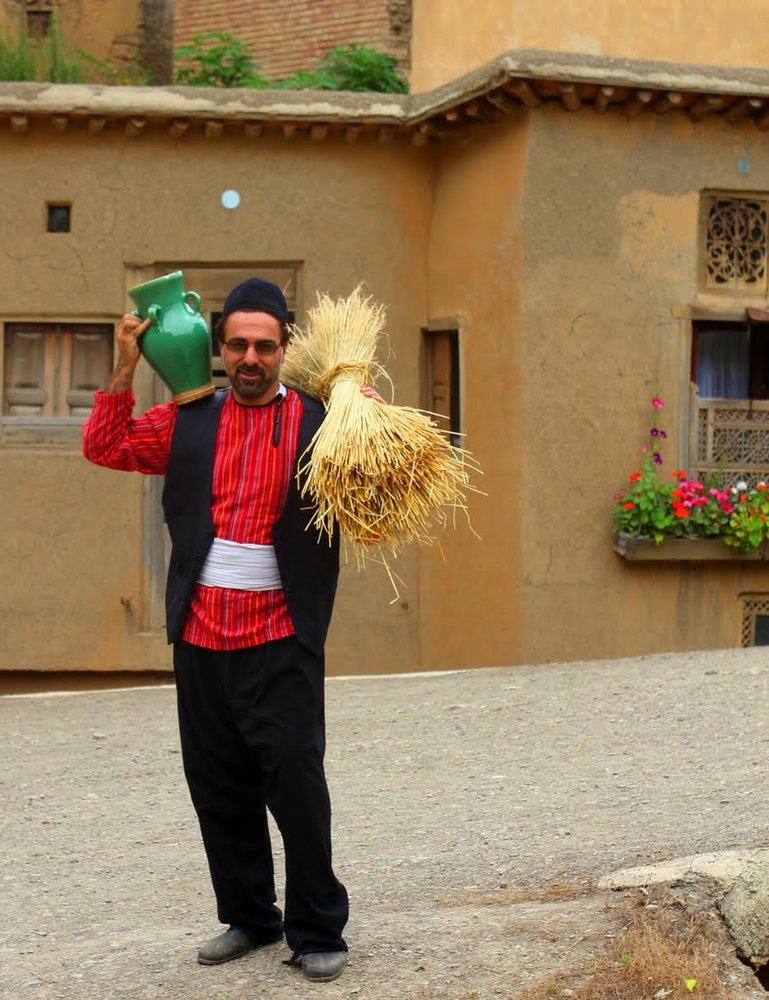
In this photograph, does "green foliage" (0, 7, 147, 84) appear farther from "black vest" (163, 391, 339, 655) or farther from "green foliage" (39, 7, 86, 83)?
"black vest" (163, 391, 339, 655)

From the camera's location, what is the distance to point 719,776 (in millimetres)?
6488

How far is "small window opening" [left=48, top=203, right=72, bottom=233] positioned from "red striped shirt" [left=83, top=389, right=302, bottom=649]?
6527 mm

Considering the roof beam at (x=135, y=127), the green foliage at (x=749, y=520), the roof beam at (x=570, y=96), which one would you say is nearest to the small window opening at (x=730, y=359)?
the green foliage at (x=749, y=520)

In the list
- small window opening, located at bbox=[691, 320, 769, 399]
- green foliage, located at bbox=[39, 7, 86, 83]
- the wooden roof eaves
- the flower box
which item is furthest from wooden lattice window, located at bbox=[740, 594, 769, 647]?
green foliage, located at bbox=[39, 7, 86, 83]

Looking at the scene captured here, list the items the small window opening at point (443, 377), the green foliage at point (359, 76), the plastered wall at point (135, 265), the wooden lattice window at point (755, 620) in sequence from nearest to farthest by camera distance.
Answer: the wooden lattice window at point (755, 620)
the plastered wall at point (135, 265)
the small window opening at point (443, 377)
the green foliage at point (359, 76)

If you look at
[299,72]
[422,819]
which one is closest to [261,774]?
[422,819]

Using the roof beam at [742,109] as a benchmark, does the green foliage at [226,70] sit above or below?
above

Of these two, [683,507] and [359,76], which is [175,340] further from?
[359,76]

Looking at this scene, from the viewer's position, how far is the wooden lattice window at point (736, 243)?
32.5 ft

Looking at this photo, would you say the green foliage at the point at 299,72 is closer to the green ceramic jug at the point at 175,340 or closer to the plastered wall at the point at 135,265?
the plastered wall at the point at 135,265

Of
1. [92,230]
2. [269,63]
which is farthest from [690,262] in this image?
[269,63]

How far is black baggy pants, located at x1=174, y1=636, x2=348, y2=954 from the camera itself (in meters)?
4.05

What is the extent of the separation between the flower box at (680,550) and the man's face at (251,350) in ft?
18.6

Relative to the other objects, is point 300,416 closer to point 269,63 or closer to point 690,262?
point 690,262
